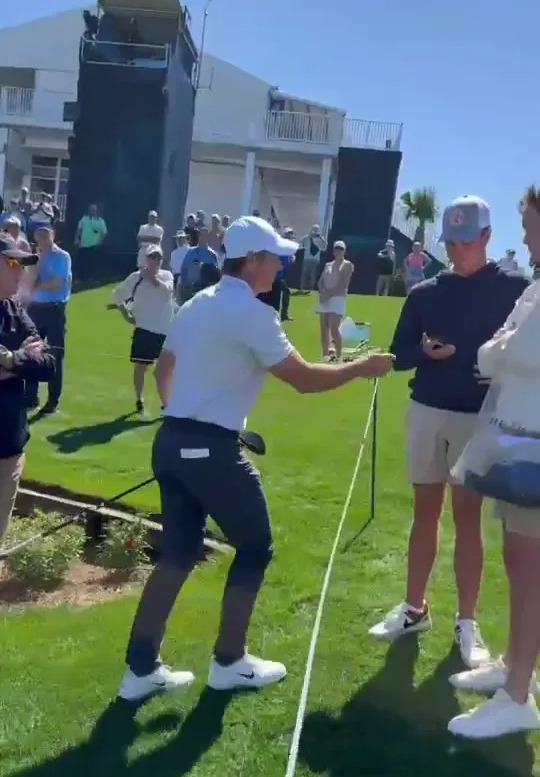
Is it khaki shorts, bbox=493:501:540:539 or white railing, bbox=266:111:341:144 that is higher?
white railing, bbox=266:111:341:144

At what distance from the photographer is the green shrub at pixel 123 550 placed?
5.40 metres

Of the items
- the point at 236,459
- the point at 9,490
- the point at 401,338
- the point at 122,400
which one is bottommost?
the point at 122,400

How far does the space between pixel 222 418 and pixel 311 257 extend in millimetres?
22044

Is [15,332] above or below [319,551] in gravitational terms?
above

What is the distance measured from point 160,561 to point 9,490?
126cm

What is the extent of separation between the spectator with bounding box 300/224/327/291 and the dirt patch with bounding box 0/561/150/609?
65.5ft

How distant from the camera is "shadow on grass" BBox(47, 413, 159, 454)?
8125mm

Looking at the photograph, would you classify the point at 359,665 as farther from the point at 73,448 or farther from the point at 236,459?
the point at 73,448

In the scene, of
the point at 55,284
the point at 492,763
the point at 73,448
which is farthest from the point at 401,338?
the point at 55,284

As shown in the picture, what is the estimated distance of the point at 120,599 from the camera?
4.93 m

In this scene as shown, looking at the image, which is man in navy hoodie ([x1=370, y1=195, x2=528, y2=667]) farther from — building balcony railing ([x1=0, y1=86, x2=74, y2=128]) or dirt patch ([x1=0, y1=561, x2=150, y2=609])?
building balcony railing ([x1=0, y1=86, x2=74, y2=128])

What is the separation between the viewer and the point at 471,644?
4.16 meters

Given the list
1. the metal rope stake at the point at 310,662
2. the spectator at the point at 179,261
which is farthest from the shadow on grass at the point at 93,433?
the spectator at the point at 179,261

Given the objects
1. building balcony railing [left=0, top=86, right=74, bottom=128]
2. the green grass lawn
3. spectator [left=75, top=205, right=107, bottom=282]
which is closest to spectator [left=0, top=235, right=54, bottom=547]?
the green grass lawn
